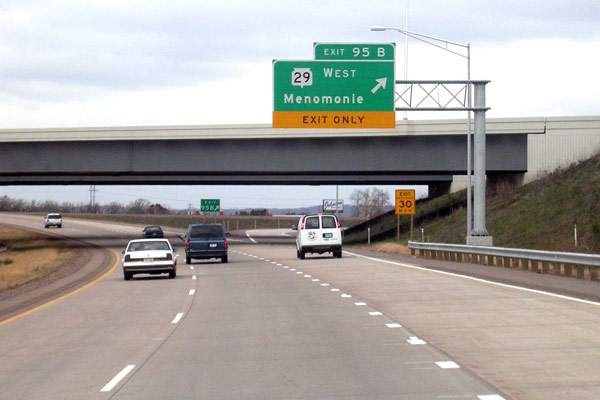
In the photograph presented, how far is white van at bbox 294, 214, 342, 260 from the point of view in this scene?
40375mm

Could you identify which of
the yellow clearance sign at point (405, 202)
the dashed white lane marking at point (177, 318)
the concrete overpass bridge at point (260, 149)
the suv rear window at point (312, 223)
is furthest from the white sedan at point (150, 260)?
the concrete overpass bridge at point (260, 149)

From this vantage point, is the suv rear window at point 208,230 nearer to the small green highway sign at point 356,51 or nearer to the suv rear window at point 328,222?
the suv rear window at point 328,222

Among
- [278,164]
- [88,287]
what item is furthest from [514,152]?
[88,287]

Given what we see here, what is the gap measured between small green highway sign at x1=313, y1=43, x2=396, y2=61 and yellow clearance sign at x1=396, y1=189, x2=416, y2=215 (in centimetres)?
1758

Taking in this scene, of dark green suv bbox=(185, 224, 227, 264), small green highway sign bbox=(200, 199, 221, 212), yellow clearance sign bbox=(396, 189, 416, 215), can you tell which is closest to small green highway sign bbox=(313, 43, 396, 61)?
dark green suv bbox=(185, 224, 227, 264)

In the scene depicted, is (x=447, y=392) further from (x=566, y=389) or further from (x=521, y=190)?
(x=521, y=190)

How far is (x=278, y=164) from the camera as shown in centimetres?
5584

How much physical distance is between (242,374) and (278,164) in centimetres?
4602

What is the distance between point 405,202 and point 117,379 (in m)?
43.1

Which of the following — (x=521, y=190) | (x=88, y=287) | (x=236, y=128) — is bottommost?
(x=88, y=287)

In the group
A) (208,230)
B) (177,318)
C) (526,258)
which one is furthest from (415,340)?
(208,230)

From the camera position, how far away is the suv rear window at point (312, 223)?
132ft

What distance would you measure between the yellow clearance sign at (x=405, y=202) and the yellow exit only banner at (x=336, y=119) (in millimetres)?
17277

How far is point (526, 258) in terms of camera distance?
28.8 metres
